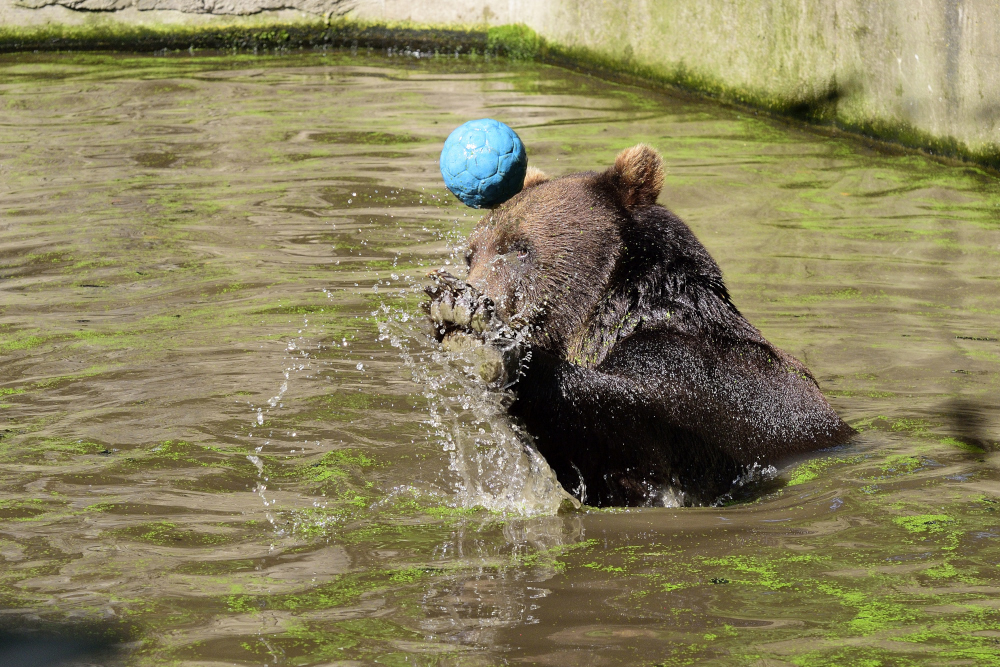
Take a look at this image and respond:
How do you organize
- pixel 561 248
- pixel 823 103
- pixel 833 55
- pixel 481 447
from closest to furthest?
1. pixel 561 248
2. pixel 481 447
3. pixel 833 55
4. pixel 823 103

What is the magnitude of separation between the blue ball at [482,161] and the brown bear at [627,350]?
0.15m

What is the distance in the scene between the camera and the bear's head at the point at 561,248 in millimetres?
3975

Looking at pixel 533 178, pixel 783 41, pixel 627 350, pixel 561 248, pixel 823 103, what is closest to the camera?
pixel 627 350

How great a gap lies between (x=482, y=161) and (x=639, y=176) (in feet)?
1.91

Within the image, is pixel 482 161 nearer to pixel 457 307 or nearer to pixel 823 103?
pixel 457 307

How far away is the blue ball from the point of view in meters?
4.07

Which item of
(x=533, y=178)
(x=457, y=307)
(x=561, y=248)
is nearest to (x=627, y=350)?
(x=561, y=248)

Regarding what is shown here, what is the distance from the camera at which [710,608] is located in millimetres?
2848

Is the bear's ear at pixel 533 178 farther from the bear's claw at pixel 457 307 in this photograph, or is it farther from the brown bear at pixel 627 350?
the bear's claw at pixel 457 307

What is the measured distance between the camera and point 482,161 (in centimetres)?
407

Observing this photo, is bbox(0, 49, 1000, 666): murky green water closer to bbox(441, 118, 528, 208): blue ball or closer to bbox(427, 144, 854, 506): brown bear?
bbox(427, 144, 854, 506): brown bear

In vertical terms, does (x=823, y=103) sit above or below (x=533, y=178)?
above

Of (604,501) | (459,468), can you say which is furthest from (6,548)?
(604,501)

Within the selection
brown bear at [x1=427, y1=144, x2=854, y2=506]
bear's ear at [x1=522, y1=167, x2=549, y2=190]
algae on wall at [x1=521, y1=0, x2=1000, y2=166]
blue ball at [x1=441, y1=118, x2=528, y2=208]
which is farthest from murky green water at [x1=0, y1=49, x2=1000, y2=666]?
bear's ear at [x1=522, y1=167, x2=549, y2=190]
